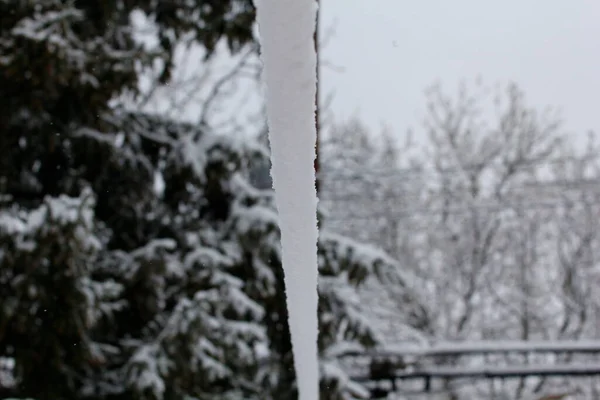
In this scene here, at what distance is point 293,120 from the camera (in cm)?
28

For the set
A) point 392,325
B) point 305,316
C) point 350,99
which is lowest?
point 392,325

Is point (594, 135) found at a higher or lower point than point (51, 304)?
higher

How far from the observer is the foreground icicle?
0.25 meters

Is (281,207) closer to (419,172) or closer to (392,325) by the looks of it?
(392,325)

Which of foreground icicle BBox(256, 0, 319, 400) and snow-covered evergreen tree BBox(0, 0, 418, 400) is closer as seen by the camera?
foreground icicle BBox(256, 0, 319, 400)

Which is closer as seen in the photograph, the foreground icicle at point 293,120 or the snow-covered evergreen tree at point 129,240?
the foreground icicle at point 293,120

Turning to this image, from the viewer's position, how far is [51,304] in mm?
2156

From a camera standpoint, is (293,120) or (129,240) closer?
(293,120)

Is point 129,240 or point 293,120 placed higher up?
point 293,120

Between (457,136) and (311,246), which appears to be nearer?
(311,246)

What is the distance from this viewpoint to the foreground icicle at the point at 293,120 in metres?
0.25

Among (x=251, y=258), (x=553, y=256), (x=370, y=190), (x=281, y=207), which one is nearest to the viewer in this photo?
(x=281, y=207)

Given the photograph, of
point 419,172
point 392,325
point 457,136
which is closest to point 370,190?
point 419,172

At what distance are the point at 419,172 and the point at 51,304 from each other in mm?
5735
